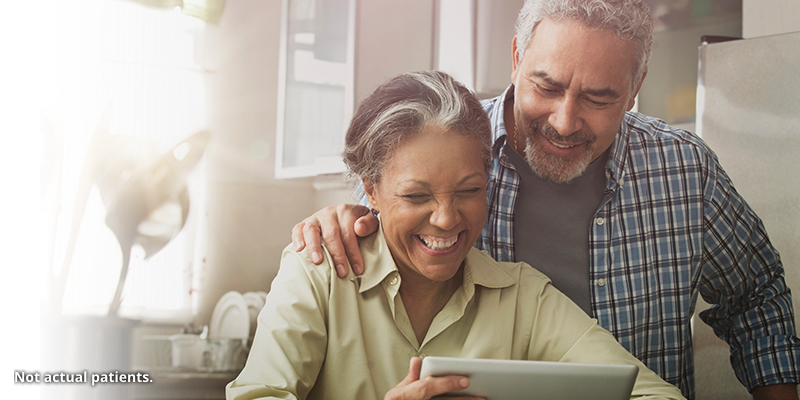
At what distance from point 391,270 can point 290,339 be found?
21 cm

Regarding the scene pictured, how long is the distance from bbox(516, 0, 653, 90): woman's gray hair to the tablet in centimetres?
68

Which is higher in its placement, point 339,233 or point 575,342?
point 339,233

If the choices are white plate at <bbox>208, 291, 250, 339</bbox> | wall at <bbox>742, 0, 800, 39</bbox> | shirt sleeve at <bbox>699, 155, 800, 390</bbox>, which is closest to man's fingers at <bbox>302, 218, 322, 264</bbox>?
shirt sleeve at <bbox>699, 155, 800, 390</bbox>

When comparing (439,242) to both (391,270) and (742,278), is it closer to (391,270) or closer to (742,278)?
(391,270)

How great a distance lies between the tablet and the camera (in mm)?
714

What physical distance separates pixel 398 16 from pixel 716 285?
2021 millimetres

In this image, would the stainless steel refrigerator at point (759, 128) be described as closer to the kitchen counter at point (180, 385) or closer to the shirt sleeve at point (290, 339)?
the shirt sleeve at point (290, 339)

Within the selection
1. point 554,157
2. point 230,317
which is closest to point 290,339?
point 554,157

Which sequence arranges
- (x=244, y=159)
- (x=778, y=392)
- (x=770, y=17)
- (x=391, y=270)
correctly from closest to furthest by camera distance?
(x=391, y=270)
(x=778, y=392)
(x=770, y=17)
(x=244, y=159)

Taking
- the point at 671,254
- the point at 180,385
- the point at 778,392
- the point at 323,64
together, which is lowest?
the point at 180,385

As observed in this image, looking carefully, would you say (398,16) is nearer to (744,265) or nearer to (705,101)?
(705,101)

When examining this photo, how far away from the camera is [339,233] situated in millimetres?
1051

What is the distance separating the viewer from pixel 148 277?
8.41 feet

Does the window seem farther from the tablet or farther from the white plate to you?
the tablet
